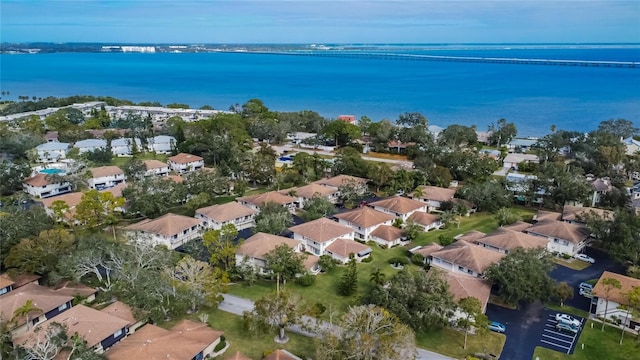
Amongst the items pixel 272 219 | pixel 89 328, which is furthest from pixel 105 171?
pixel 89 328

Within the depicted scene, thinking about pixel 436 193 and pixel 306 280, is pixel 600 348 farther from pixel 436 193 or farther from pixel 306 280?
pixel 436 193

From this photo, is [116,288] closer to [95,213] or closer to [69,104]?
[95,213]

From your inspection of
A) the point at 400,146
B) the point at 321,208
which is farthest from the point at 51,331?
the point at 400,146

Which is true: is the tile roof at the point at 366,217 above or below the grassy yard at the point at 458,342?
above

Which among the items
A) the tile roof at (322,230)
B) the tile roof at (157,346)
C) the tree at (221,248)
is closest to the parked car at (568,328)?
the tile roof at (322,230)

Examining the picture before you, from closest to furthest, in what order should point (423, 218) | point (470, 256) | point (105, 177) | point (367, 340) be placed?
point (367, 340)
point (470, 256)
point (423, 218)
point (105, 177)

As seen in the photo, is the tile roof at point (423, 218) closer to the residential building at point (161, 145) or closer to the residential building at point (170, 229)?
the residential building at point (170, 229)
